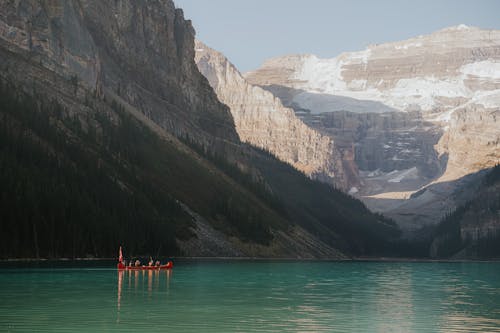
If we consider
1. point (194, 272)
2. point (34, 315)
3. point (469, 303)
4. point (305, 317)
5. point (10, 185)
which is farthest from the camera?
point (10, 185)

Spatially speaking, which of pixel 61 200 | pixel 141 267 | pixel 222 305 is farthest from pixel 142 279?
pixel 61 200

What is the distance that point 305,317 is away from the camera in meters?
66.4

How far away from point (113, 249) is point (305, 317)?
315 ft

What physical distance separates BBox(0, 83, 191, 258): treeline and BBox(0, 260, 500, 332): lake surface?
29117mm

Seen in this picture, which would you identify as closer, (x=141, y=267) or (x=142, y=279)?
(x=142, y=279)

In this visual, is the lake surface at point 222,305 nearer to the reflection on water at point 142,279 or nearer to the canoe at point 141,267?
the reflection on water at point 142,279

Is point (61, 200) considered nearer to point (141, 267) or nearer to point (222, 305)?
point (141, 267)

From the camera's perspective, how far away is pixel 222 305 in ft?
241

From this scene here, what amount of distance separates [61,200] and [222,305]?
8321cm

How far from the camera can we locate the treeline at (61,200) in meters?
139

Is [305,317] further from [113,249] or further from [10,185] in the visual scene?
[113,249]

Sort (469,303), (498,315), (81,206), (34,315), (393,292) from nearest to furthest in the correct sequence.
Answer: (34,315), (498,315), (469,303), (393,292), (81,206)

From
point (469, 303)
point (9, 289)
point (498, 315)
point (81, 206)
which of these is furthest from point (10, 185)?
point (498, 315)

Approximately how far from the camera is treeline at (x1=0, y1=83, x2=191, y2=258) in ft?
455
